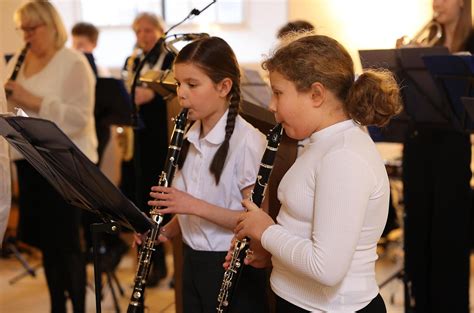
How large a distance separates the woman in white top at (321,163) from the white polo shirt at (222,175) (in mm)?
442

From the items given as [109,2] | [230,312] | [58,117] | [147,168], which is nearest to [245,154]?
[230,312]

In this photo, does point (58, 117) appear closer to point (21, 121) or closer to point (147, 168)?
point (147, 168)

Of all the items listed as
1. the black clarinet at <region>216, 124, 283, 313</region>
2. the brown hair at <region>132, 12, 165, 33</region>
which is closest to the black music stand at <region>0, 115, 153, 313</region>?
the black clarinet at <region>216, 124, 283, 313</region>

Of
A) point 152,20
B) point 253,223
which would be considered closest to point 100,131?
point 152,20

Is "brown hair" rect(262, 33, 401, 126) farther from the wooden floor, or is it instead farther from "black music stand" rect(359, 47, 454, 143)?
the wooden floor

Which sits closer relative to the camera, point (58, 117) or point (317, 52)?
point (317, 52)

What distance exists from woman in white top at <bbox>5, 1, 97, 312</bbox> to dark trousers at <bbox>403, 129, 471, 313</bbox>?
1447 millimetres

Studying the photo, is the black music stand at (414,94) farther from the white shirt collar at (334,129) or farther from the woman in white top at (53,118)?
the woman in white top at (53,118)

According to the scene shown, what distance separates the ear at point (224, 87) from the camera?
239cm

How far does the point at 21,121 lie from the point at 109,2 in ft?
16.9

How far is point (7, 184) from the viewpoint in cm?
230

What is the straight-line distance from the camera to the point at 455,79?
2891mm

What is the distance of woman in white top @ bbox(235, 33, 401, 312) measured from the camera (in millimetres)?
1753

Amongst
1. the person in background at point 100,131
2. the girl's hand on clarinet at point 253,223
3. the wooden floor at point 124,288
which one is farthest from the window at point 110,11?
the girl's hand on clarinet at point 253,223
